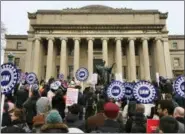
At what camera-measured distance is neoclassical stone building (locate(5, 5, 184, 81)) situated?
47.8 m

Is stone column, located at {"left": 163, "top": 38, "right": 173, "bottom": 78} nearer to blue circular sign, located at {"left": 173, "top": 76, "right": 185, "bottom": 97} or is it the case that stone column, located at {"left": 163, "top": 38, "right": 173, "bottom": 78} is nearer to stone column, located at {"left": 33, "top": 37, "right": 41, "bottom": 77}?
stone column, located at {"left": 33, "top": 37, "right": 41, "bottom": 77}

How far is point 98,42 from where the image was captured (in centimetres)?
5141

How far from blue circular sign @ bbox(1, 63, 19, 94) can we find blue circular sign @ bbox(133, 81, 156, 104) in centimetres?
439

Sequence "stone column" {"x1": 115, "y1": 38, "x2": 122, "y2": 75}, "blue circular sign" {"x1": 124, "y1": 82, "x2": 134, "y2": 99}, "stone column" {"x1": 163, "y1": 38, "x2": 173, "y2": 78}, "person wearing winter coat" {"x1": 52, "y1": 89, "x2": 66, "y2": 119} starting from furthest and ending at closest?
"stone column" {"x1": 163, "y1": 38, "x2": 173, "y2": 78}, "stone column" {"x1": 115, "y1": 38, "x2": 122, "y2": 75}, "blue circular sign" {"x1": 124, "y1": 82, "x2": 134, "y2": 99}, "person wearing winter coat" {"x1": 52, "y1": 89, "x2": 66, "y2": 119}

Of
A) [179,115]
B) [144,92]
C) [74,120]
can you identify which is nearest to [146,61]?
[144,92]

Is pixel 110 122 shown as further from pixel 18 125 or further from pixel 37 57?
pixel 37 57

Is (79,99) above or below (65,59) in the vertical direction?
below

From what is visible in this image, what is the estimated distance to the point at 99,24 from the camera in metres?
49.5

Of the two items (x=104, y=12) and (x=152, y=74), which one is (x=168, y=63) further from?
(x=104, y=12)

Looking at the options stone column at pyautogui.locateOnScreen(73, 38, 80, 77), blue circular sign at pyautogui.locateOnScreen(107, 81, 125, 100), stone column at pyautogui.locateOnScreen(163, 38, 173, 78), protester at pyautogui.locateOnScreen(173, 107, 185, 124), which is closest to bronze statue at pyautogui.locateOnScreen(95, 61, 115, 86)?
blue circular sign at pyautogui.locateOnScreen(107, 81, 125, 100)

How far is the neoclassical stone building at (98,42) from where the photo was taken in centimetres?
4784

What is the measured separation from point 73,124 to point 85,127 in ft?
1.38

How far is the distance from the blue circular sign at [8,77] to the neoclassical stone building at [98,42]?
128ft

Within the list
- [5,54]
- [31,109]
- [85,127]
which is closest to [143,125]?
[85,127]
